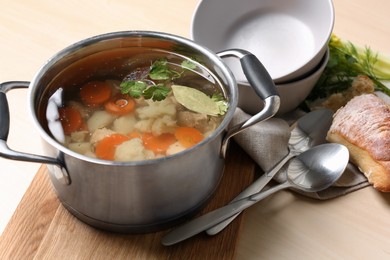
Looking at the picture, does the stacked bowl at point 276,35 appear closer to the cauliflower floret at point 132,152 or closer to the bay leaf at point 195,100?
the bay leaf at point 195,100

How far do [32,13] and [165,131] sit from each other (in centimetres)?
61

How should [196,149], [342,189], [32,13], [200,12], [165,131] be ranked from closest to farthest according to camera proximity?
[196,149] → [165,131] → [342,189] → [200,12] → [32,13]

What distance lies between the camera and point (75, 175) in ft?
3.05

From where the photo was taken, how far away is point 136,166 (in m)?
0.87

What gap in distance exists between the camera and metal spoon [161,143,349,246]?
1.02 m

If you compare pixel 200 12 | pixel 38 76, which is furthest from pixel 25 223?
pixel 200 12

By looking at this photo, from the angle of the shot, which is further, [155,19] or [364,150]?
[155,19]

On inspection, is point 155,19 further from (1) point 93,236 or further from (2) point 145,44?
(1) point 93,236

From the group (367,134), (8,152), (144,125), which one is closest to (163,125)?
(144,125)

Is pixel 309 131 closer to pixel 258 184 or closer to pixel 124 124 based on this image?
pixel 258 184

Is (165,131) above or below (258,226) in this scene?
above

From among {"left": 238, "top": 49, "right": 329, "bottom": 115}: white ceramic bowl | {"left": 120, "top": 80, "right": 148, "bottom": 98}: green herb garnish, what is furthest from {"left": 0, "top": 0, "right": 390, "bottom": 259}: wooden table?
{"left": 120, "top": 80, "right": 148, "bottom": 98}: green herb garnish

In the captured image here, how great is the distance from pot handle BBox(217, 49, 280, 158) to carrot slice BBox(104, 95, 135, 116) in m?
0.17

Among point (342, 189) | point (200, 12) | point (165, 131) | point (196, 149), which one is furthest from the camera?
point (200, 12)
